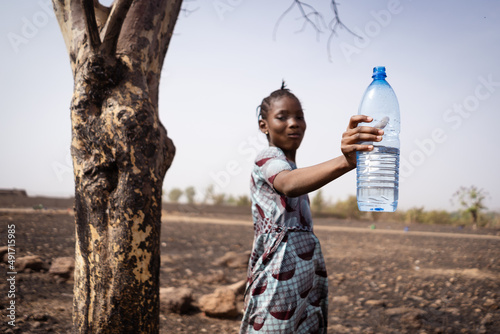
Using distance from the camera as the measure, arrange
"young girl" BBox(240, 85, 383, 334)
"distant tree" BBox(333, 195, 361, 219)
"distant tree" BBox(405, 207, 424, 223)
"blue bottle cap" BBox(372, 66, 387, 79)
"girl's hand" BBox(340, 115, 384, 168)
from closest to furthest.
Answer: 1. "girl's hand" BBox(340, 115, 384, 168)
2. "blue bottle cap" BBox(372, 66, 387, 79)
3. "young girl" BBox(240, 85, 383, 334)
4. "distant tree" BBox(405, 207, 424, 223)
5. "distant tree" BBox(333, 195, 361, 219)

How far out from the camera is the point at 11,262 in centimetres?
463

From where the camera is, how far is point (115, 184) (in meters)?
2.49

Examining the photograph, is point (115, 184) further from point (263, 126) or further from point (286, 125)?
point (286, 125)

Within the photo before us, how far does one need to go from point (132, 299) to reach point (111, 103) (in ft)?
4.29

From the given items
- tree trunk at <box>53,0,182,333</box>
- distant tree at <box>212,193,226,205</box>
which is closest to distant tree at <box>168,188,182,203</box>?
distant tree at <box>212,193,226,205</box>

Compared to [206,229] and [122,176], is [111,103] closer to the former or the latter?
[122,176]

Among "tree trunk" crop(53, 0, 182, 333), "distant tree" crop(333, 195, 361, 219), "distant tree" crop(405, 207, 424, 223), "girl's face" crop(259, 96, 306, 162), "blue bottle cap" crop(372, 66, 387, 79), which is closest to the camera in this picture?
"blue bottle cap" crop(372, 66, 387, 79)

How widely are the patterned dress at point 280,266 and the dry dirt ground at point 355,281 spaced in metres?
1.97

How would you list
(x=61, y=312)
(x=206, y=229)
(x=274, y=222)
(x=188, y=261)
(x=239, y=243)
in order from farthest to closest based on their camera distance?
(x=206, y=229)
(x=239, y=243)
(x=188, y=261)
(x=61, y=312)
(x=274, y=222)

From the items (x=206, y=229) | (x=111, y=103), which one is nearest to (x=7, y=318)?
(x=111, y=103)

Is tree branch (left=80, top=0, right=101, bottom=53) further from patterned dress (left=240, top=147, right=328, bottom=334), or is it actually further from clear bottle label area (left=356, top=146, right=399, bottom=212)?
clear bottle label area (left=356, top=146, right=399, bottom=212)

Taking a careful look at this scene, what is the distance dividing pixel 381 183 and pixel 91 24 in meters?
2.09

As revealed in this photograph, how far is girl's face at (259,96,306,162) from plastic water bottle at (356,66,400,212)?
42cm

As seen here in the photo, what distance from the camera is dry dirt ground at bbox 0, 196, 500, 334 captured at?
390 centimetres
